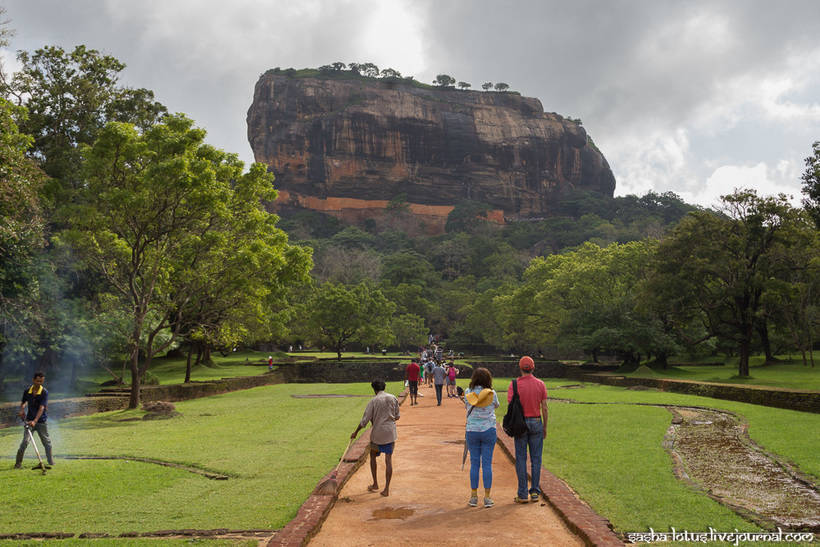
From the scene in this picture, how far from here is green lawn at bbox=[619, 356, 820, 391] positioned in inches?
903

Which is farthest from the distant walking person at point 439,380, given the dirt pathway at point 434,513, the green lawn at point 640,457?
the dirt pathway at point 434,513

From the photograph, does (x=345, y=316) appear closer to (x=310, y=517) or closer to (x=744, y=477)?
(x=744, y=477)

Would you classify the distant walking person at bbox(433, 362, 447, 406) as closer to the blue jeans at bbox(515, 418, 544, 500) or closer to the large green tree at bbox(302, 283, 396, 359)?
the blue jeans at bbox(515, 418, 544, 500)

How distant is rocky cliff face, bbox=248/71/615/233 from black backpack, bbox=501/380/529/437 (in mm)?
125823

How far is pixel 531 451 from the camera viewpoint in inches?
271

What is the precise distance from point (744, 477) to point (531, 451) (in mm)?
3614

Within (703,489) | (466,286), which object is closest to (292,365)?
(703,489)

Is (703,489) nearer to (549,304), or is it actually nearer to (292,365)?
(292,365)

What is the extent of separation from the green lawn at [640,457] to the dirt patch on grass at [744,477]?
0.24 meters

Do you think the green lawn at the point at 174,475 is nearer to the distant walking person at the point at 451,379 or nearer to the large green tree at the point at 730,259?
the distant walking person at the point at 451,379

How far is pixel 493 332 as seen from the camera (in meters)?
58.7

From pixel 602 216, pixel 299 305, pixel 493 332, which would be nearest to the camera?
pixel 299 305

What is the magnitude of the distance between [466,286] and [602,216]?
182ft

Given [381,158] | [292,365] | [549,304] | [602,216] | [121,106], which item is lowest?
[292,365]
